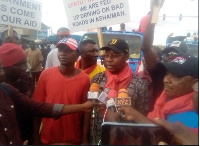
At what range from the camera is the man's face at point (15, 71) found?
2711mm

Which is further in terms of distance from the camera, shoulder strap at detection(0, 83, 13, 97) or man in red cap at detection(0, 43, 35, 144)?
man in red cap at detection(0, 43, 35, 144)

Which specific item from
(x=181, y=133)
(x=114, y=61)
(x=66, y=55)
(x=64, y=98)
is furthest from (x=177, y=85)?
(x=66, y=55)

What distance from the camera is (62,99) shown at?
9.41ft

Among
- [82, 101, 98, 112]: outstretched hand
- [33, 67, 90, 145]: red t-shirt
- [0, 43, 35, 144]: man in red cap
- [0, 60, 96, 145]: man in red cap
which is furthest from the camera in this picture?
[33, 67, 90, 145]: red t-shirt

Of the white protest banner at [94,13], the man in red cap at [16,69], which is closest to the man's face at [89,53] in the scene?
the white protest banner at [94,13]

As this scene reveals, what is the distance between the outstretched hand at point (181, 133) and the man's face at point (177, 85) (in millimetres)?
881

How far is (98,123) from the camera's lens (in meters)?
2.75

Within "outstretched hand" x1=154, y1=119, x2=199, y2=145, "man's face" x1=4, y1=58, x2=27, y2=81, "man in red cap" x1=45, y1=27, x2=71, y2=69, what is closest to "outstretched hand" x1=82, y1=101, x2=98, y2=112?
"man's face" x1=4, y1=58, x2=27, y2=81

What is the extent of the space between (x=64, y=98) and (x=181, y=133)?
164 centimetres

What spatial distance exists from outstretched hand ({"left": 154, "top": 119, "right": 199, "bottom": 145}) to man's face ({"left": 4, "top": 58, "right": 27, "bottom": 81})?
1684 mm

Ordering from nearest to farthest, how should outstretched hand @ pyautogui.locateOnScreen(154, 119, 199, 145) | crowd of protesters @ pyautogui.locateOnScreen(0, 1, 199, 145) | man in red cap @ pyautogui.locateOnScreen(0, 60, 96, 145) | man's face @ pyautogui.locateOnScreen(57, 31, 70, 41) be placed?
outstretched hand @ pyautogui.locateOnScreen(154, 119, 199, 145)
man in red cap @ pyautogui.locateOnScreen(0, 60, 96, 145)
crowd of protesters @ pyautogui.locateOnScreen(0, 1, 199, 145)
man's face @ pyautogui.locateOnScreen(57, 31, 70, 41)

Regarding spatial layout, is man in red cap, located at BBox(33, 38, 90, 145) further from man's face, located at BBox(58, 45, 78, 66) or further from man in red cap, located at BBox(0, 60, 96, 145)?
man in red cap, located at BBox(0, 60, 96, 145)

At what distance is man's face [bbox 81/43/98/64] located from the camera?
155 inches

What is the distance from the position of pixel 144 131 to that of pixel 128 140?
10 centimetres
